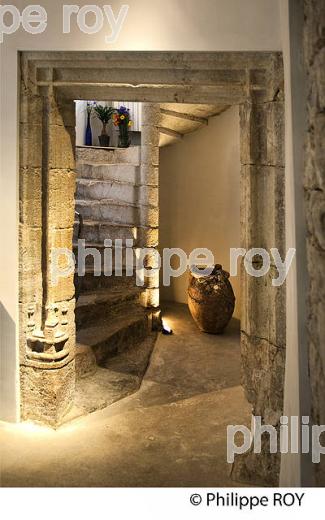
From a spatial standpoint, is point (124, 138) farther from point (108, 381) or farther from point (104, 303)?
point (108, 381)

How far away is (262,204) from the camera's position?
264cm

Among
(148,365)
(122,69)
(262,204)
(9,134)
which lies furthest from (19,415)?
(122,69)

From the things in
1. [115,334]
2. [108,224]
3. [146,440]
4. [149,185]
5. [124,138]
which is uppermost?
[124,138]

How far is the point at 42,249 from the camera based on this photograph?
2.97 metres

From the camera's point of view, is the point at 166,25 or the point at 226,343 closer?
the point at 166,25

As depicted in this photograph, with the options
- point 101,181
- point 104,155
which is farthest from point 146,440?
point 104,155

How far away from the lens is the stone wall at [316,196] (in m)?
1.30

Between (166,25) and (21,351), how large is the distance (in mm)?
2240

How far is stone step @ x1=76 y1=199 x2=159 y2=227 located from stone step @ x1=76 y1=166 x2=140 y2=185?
348mm

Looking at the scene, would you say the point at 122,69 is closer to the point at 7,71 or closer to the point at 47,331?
the point at 7,71

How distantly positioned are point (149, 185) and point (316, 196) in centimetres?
413

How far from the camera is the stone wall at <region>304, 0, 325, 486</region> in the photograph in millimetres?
1305

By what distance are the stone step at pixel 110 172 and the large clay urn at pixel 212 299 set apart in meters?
1.50

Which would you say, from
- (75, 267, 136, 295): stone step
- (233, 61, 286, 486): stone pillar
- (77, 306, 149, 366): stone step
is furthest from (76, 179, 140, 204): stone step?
(233, 61, 286, 486): stone pillar
